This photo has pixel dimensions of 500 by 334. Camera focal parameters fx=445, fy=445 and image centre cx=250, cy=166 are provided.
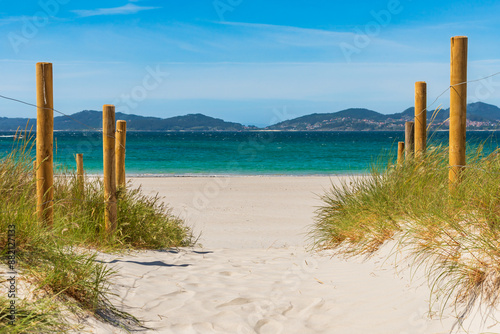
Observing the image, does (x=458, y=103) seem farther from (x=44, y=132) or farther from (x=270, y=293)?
(x=44, y=132)

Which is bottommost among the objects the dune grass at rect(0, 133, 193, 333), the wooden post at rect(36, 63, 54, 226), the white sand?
the white sand

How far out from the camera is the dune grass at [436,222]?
3.29 metres

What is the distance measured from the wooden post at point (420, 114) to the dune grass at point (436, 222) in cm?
27

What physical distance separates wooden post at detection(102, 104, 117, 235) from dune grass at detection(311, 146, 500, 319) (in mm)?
2881

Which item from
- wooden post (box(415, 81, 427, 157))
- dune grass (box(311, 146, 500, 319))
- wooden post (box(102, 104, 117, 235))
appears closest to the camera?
dune grass (box(311, 146, 500, 319))

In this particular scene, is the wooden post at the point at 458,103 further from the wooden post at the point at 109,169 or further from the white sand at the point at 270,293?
the wooden post at the point at 109,169

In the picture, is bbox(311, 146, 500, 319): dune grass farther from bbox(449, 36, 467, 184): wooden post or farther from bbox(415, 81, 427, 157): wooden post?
bbox(415, 81, 427, 157): wooden post

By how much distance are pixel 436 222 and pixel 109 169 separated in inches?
154

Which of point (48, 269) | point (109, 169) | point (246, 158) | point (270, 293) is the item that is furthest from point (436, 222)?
point (246, 158)

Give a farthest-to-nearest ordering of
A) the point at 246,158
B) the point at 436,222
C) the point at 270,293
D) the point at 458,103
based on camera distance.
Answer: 1. the point at 246,158
2. the point at 458,103
3. the point at 270,293
4. the point at 436,222

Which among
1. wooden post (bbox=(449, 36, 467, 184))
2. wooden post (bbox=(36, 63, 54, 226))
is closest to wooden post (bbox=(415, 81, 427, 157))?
wooden post (bbox=(449, 36, 467, 184))

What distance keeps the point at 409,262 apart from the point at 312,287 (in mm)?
952

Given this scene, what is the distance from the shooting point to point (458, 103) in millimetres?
4922

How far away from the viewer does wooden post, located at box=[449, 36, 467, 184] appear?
4.91m
